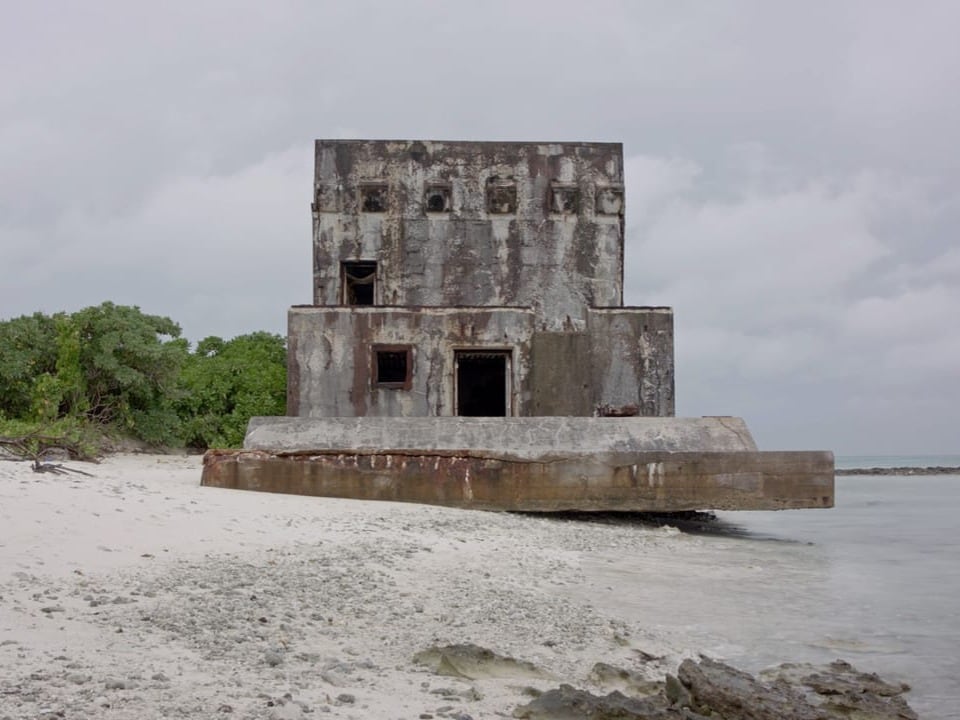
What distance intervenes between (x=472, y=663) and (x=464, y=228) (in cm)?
1553

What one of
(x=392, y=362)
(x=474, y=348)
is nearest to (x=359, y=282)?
(x=392, y=362)

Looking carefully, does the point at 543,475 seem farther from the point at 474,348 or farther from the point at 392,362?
the point at 392,362

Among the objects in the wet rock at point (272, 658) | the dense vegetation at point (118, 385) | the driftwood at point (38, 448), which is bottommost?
the wet rock at point (272, 658)

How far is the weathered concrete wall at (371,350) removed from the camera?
54.1 feet

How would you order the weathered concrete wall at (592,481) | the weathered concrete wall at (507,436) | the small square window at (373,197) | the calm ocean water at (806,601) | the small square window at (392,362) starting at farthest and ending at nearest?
the small square window at (373,197), the small square window at (392,362), the weathered concrete wall at (507,436), the weathered concrete wall at (592,481), the calm ocean water at (806,601)

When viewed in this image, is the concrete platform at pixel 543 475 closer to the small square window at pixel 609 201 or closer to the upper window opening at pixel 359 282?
the upper window opening at pixel 359 282

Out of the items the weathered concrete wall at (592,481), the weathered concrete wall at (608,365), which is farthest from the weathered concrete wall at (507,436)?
the weathered concrete wall at (608,365)

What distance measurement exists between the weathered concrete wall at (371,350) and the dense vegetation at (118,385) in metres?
3.75

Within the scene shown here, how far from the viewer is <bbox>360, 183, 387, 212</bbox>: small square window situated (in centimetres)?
1941

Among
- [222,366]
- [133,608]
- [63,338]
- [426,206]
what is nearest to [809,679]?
[133,608]

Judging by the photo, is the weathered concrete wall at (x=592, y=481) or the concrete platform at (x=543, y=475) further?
the weathered concrete wall at (x=592, y=481)

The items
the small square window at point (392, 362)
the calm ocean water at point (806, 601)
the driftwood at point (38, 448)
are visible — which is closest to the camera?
the calm ocean water at point (806, 601)

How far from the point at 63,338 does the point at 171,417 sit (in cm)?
297

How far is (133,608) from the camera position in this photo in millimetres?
4770
